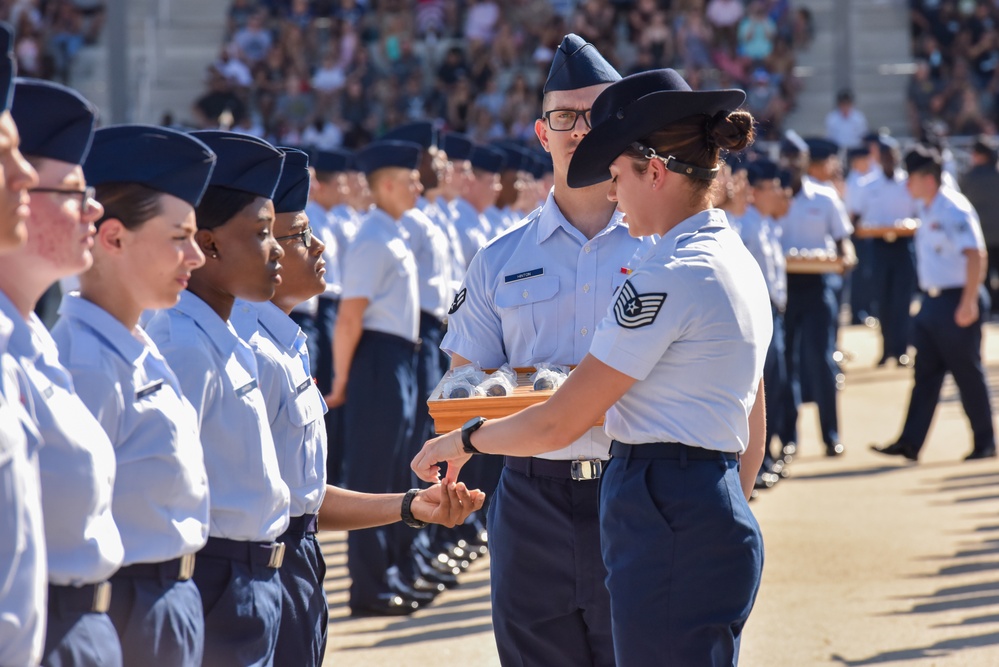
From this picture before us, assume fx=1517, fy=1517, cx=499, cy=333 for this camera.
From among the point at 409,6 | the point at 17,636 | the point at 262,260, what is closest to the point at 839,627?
the point at 262,260

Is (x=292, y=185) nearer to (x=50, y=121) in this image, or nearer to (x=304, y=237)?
(x=304, y=237)

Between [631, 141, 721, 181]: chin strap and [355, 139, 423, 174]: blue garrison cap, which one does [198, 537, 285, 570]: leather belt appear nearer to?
[631, 141, 721, 181]: chin strap

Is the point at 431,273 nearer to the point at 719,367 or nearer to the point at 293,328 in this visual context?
the point at 293,328

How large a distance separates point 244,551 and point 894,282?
13.3 metres

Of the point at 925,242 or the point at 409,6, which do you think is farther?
the point at 409,6

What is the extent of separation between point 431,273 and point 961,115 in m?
16.3

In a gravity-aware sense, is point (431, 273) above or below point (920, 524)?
above

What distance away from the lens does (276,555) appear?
11.3 feet

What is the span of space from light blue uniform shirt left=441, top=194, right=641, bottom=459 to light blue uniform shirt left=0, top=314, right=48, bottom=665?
1.80 m

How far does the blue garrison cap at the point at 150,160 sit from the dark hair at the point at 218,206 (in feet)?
1.63

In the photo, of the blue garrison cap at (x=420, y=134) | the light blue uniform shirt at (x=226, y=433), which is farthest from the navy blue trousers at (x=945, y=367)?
the light blue uniform shirt at (x=226, y=433)

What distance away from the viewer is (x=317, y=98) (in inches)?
921

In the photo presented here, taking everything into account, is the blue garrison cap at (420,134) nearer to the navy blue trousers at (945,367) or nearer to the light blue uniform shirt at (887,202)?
the navy blue trousers at (945,367)

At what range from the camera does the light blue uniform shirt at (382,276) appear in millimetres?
7145
